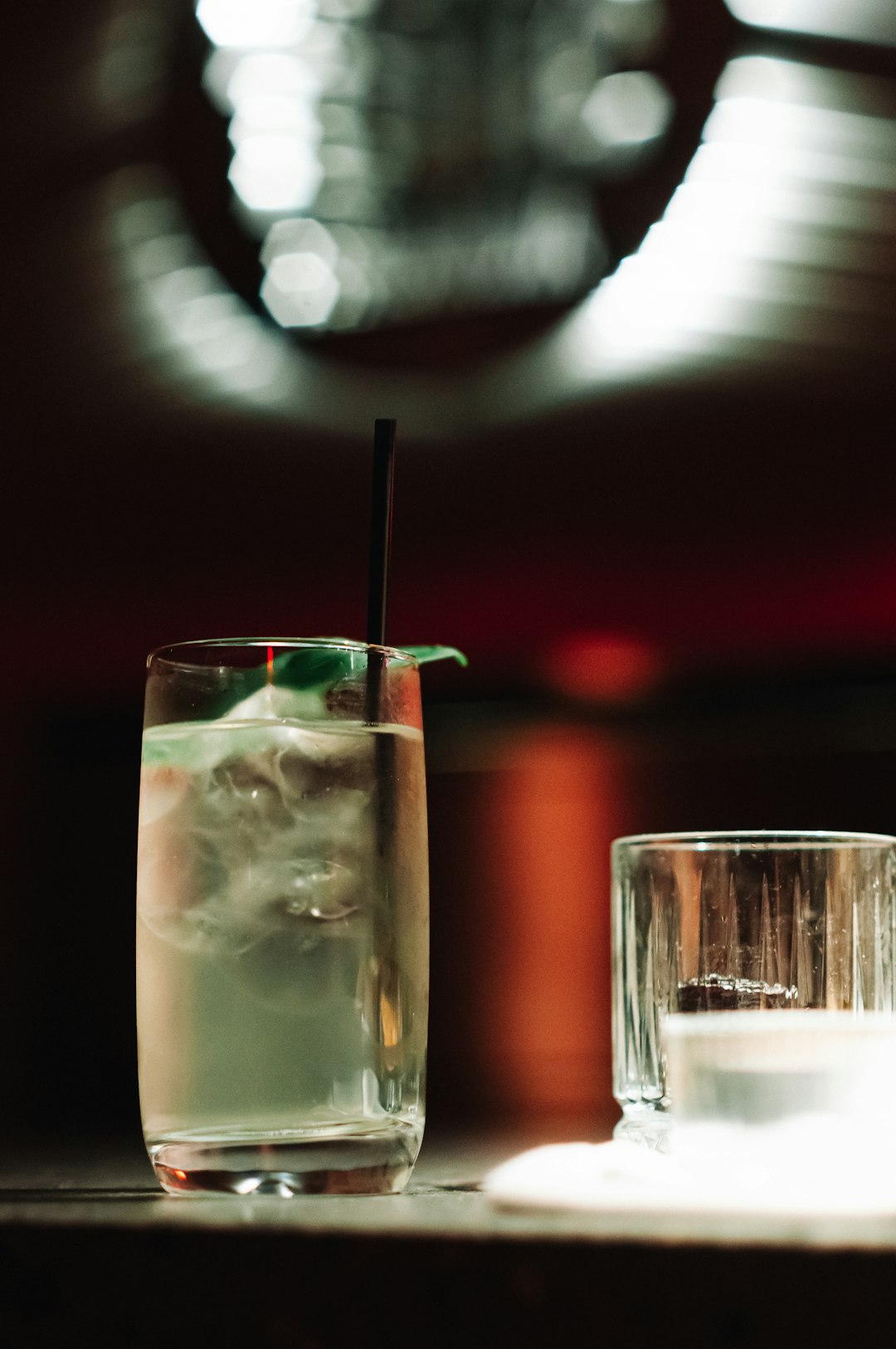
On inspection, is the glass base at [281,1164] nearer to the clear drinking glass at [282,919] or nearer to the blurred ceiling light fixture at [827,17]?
the clear drinking glass at [282,919]

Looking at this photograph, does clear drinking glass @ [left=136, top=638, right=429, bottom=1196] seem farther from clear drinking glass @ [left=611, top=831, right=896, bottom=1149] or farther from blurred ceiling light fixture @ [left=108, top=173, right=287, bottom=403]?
blurred ceiling light fixture @ [left=108, top=173, right=287, bottom=403]

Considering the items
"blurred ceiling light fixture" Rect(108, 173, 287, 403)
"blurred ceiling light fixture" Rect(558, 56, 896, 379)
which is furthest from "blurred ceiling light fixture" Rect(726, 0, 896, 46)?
"blurred ceiling light fixture" Rect(108, 173, 287, 403)

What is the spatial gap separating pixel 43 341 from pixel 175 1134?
2979 millimetres

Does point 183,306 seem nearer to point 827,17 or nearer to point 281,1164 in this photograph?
point 827,17

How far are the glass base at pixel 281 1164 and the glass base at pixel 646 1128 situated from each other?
16cm

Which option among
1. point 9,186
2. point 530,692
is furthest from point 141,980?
point 530,692

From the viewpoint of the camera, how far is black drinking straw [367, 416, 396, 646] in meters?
0.75

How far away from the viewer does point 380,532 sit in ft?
2.51

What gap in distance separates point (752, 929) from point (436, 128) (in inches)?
73.5

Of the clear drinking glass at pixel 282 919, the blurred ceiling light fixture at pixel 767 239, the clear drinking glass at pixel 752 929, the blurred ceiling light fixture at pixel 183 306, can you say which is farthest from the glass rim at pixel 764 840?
the blurred ceiling light fixture at pixel 183 306

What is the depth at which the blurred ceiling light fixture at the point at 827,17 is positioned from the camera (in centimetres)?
214

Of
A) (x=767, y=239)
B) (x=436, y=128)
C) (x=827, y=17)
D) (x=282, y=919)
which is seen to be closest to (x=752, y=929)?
(x=282, y=919)

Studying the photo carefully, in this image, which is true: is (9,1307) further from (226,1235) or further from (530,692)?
(530,692)

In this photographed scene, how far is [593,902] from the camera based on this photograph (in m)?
3.44
